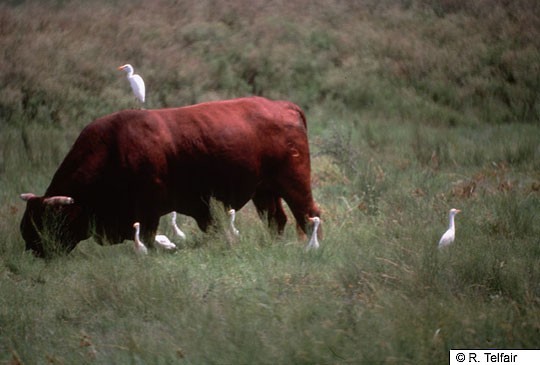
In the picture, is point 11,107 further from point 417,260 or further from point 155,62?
point 417,260

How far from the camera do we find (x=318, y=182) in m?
12.1

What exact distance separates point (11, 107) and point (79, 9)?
4.69m

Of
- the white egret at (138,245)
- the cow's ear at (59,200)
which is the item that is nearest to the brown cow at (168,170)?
the cow's ear at (59,200)

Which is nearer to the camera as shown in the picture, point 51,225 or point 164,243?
point 51,225

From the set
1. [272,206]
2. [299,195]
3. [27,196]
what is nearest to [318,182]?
[272,206]

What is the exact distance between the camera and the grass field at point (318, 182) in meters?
5.46

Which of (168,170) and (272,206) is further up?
(168,170)

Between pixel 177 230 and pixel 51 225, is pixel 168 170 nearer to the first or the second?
pixel 177 230

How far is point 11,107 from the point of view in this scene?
15227 millimetres

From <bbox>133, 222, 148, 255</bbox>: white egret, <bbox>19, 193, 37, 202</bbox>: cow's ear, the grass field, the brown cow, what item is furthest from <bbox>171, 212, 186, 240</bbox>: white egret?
<bbox>19, 193, 37, 202</bbox>: cow's ear

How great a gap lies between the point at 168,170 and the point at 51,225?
3.94 ft

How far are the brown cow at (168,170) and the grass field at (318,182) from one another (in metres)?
0.35

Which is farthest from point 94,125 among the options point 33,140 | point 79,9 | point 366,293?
point 79,9

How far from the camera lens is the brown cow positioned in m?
8.35
